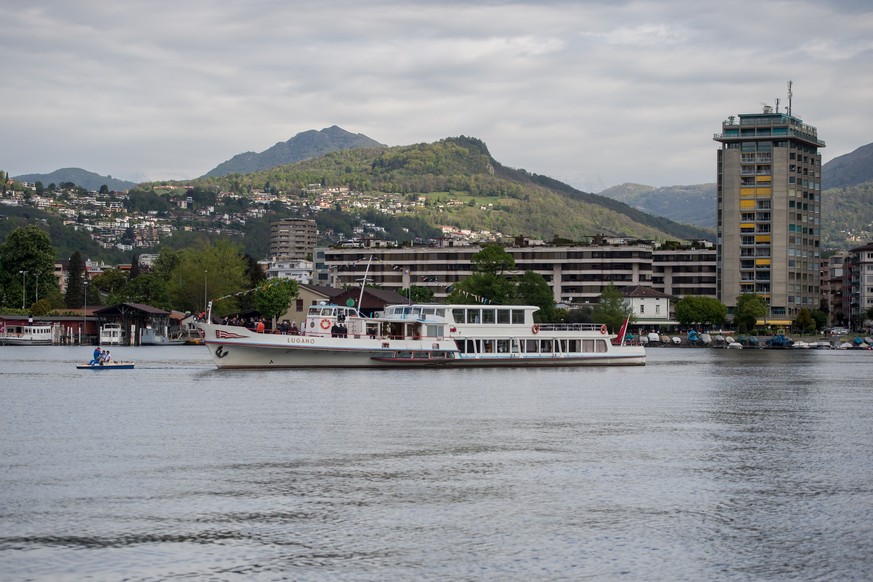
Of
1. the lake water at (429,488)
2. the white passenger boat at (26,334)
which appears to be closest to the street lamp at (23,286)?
the white passenger boat at (26,334)

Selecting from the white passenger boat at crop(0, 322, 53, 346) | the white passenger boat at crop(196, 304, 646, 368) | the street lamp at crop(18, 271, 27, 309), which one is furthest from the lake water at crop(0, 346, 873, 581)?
the street lamp at crop(18, 271, 27, 309)

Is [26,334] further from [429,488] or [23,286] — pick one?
[429,488]

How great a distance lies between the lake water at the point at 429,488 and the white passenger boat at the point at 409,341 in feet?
62.4

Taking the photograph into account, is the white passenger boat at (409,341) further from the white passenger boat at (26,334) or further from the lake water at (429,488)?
the white passenger boat at (26,334)

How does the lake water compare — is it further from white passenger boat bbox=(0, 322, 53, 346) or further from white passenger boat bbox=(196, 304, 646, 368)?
white passenger boat bbox=(0, 322, 53, 346)

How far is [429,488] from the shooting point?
3541 cm

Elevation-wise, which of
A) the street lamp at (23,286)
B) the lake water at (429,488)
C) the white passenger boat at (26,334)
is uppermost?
the street lamp at (23,286)

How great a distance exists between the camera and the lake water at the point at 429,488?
27.0m

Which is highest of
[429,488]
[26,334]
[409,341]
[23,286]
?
[23,286]

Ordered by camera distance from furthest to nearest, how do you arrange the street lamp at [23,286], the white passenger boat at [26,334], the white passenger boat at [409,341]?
the street lamp at [23,286]
the white passenger boat at [26,334]
the white passenger boat at [409,341]

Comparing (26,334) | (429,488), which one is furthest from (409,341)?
(26,334)

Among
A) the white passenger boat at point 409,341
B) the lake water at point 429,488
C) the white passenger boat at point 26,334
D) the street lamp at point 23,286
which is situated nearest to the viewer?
the lake water at point 429,488

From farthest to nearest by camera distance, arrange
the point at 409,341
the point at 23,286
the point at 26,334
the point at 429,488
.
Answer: the point at 23,286 < the point at 26,334 < the point at 409,341 < the point at 429,488

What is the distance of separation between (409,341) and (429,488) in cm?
5442
